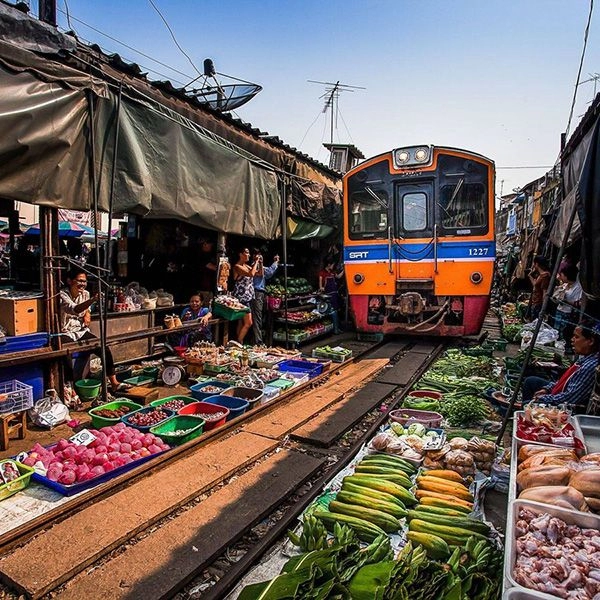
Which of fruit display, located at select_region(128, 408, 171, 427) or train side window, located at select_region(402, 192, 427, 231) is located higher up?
train side window, located at select_region(402, 192, 427, 231)

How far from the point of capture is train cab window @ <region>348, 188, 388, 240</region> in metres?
9.59

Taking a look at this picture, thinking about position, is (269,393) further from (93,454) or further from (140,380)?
(93,454)

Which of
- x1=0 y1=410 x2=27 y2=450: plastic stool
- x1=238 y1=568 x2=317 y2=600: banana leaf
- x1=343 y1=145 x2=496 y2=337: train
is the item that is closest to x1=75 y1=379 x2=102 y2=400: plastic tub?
x1=0 y1=410 x2=27 y2=450: plastic stool

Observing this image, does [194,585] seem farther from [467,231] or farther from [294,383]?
[467,231]

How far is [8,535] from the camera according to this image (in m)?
2.89

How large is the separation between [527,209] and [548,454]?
1964 cm

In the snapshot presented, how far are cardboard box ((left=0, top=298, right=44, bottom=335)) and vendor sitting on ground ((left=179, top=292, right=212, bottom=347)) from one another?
2764 mm

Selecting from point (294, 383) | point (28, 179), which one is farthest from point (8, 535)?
point (294, 383)

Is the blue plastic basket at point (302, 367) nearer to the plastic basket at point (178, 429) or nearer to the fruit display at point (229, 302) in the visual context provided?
the fruit display at point (229, 302)

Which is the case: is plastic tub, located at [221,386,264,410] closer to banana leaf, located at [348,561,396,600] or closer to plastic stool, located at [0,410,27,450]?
plastic stool, located at [0,410,27,450]

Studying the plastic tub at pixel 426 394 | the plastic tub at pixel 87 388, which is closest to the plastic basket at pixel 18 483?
the plastic tub at pixel 87 388

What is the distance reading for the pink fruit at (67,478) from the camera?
355 centimetres

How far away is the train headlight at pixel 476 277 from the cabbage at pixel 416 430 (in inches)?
194

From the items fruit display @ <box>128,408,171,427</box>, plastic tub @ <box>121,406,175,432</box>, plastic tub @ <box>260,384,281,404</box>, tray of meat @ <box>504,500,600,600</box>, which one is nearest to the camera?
tray of meat @ <box>504,500,600,600</box>
